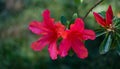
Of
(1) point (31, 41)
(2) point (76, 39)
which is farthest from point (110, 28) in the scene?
(1) point (31, 41)

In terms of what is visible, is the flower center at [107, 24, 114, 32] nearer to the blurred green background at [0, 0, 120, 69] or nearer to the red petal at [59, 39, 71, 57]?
the red petal at [59, 39, 71, 57]

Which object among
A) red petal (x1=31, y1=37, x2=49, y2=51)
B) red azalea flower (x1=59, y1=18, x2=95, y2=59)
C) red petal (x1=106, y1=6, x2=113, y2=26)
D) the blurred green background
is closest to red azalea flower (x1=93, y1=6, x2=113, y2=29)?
red petal (x1=106, y1=6, x2=113, y2=26)

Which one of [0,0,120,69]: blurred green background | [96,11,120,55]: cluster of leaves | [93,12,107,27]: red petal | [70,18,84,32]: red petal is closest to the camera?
[70,18,84,32]: red petal

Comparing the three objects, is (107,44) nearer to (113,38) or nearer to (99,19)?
(113,38)

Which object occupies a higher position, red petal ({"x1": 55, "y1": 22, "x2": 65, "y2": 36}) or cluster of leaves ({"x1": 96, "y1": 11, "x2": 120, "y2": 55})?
red petal ({"x1": 55, "y1": 22, "x2": 65, "y2": 36})

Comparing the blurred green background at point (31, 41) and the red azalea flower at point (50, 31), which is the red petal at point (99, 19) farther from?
the blurred green background at point (31, 41)

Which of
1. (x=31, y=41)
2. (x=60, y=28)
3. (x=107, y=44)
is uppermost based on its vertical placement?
(x=60, y=28)
